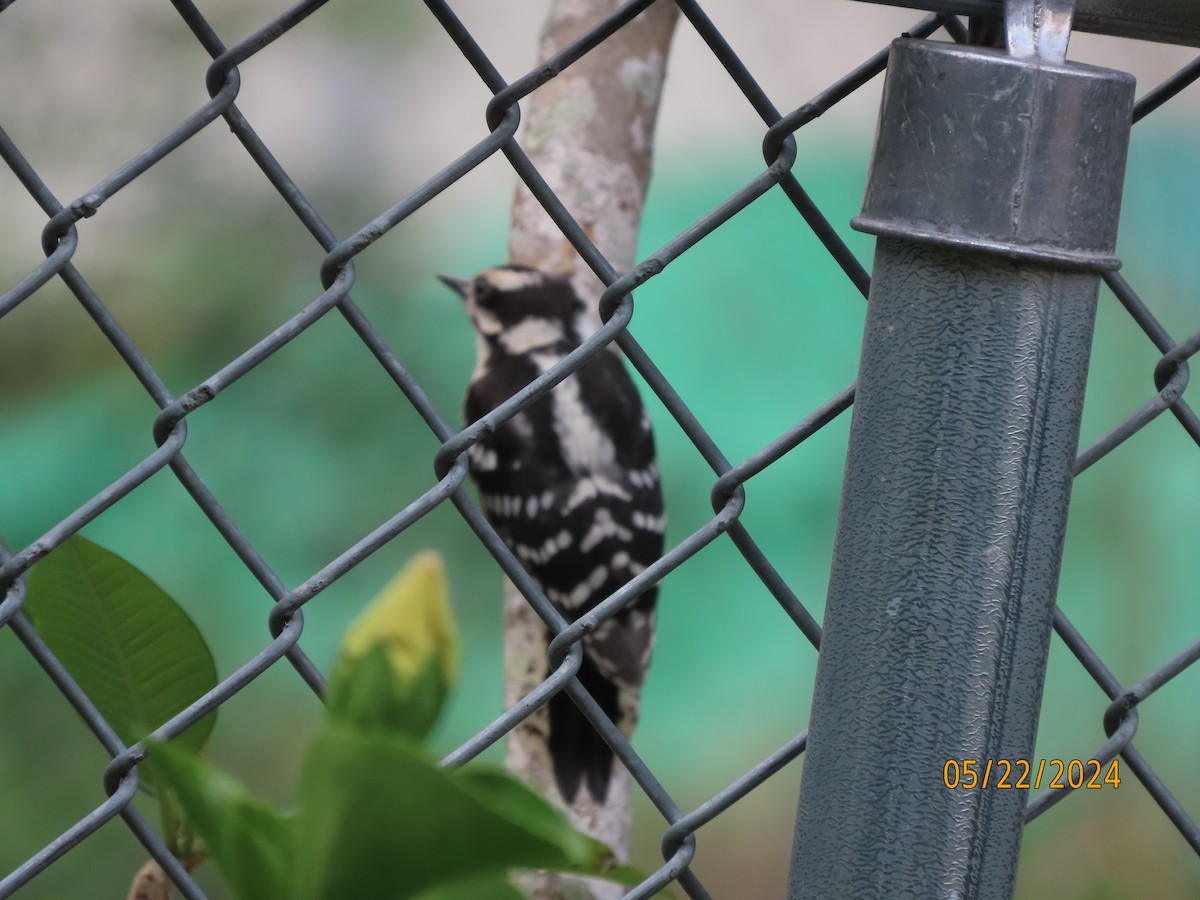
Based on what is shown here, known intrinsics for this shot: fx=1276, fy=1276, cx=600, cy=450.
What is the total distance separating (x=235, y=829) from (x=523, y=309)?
181 cm

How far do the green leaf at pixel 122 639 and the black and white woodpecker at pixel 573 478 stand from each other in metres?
1.54

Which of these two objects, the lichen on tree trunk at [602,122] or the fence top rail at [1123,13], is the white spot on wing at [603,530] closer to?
the lichen on tree trunk at [602,122]

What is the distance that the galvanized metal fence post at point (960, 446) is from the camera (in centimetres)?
36

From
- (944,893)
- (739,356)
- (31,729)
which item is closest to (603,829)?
(739,356)

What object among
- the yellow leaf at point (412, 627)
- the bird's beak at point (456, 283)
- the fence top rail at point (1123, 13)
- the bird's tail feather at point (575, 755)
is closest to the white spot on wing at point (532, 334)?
the bird's beak at point (456, 283)

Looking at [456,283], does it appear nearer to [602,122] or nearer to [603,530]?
[603,530]

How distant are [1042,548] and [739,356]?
213cm

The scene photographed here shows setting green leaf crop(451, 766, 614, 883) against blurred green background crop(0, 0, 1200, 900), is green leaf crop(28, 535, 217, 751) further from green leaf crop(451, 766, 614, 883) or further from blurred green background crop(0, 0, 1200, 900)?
blurred green background crop(0, 0, 1200, 900)

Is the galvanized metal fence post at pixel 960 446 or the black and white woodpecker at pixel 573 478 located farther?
the black and white woodpecker at pixel 573 478

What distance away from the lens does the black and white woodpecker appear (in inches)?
76.0

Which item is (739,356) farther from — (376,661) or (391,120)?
(376,661)

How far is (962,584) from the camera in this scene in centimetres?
37

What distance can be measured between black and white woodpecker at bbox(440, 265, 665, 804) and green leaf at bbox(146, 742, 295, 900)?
1.72 m

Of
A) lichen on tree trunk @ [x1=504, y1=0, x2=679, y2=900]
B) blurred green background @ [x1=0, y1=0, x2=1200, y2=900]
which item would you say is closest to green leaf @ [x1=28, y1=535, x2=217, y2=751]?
lichen on tree trunk @ [x1=504, y1=0, x2=679, y2=900]
